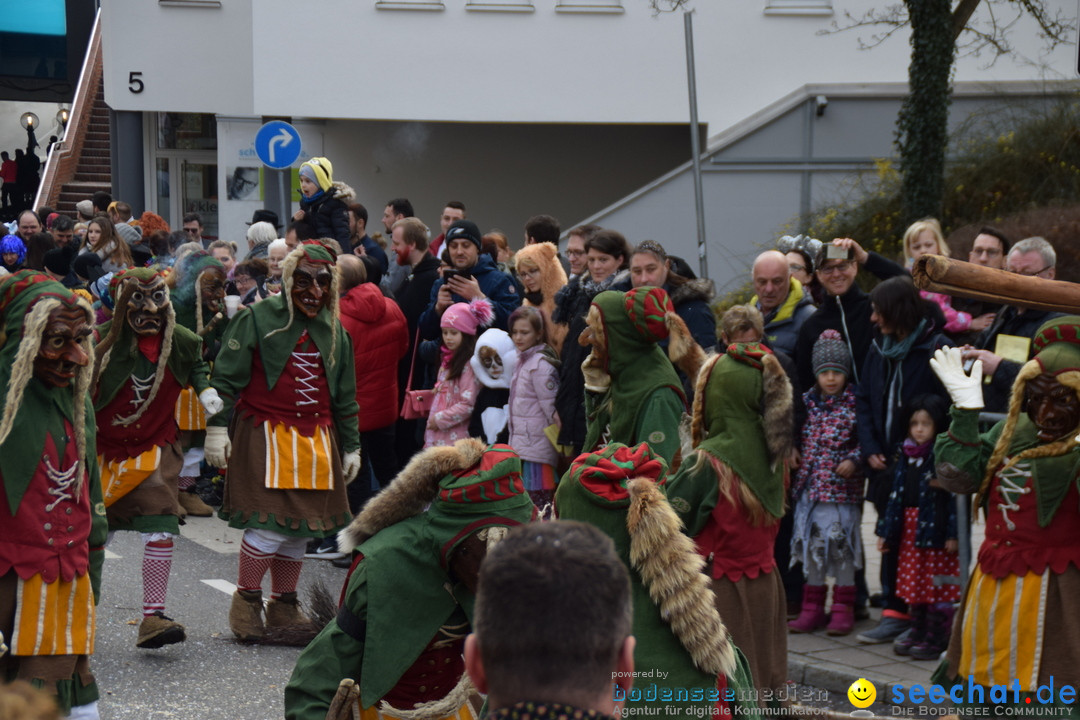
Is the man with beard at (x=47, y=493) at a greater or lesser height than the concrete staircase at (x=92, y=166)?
lesser

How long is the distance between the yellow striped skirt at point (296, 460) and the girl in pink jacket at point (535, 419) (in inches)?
47.1

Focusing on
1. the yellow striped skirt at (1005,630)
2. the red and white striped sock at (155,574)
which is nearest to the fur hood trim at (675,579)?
the yellow striped skirt at (1005,630)

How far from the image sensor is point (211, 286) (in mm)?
9281

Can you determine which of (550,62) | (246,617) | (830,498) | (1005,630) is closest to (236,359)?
(246,617)

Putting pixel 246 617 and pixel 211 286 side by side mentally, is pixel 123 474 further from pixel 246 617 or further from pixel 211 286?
pixel 211 286

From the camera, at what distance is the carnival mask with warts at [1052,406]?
14.9 ft

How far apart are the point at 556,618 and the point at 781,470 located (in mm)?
3254

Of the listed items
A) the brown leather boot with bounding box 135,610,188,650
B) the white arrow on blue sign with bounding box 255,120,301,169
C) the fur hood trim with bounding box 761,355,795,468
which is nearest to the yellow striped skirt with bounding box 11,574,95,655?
the brown leather boot with bounding box 135,610,188,650

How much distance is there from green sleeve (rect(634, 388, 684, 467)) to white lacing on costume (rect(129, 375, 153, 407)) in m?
2.73

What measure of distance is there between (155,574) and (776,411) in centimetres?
340

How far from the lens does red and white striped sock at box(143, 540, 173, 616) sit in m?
6.57

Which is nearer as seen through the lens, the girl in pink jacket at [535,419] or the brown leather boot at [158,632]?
the brown leather boot at [158,632]

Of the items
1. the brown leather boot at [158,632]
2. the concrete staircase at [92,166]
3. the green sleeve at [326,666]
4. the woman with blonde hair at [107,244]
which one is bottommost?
the brown leather boot at [158,632]

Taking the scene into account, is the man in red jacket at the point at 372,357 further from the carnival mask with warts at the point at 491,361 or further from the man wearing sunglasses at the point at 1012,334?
the man wearing sunglasses at the point at 1012,334
